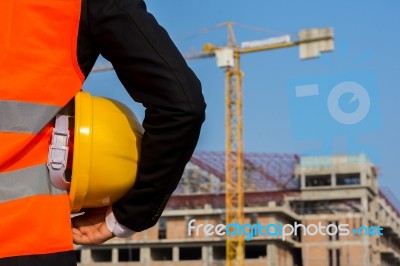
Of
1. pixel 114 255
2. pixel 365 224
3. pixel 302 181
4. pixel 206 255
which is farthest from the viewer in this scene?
pixel 302 181

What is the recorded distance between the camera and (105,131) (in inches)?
25.1

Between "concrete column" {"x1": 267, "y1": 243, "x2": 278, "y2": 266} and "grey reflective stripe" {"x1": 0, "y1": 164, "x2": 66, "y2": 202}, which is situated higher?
"grey reflective stripe" {"x1": 0, "y1": 164, "x2": 66, "y2": 202}

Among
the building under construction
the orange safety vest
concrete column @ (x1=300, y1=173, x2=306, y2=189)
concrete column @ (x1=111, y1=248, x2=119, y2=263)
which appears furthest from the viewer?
concrete column @ (x1=300, y1=173, x2=306, y2=189)

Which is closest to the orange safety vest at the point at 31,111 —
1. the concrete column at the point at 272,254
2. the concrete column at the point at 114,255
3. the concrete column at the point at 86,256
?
the concrete column at the point at 272,254

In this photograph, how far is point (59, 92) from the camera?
24.5 inches

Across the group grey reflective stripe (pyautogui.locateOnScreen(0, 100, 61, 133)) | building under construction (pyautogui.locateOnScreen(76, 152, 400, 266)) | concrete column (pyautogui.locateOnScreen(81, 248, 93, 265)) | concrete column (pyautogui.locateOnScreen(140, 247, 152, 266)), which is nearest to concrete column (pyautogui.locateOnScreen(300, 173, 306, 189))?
building under construction (pyautogui.locateOnScreen(76, 152, 400, 266))

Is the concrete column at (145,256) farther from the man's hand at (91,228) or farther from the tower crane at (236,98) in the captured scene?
the man's hand at (91,228)

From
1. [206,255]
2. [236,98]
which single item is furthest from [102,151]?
[206,255]

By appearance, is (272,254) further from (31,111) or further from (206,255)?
(31,111)

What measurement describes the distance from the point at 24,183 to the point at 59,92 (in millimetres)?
77

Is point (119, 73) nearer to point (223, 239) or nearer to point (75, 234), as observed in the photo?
point (75, 234)

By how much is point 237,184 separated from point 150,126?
1000 inches

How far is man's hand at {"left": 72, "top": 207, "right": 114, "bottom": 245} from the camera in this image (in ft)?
2.29

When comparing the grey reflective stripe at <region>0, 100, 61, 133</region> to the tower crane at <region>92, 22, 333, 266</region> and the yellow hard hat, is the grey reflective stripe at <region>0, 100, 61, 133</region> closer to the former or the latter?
the yellow hard hat
